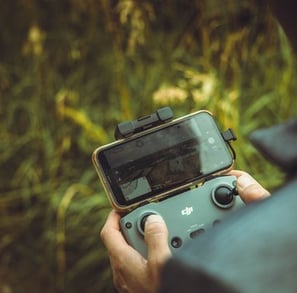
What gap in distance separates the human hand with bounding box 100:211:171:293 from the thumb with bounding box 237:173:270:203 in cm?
11

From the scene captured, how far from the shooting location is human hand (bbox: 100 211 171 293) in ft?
2.78

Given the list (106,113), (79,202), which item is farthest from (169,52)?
(79,202)

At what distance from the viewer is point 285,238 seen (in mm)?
464

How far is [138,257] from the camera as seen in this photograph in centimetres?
92

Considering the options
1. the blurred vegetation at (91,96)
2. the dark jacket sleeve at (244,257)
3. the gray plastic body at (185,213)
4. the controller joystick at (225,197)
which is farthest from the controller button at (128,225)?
the blurred vegetation at (91,96)

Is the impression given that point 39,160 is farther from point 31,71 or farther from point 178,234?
point 178,234

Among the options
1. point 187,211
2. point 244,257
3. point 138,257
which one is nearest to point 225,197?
point 187,211

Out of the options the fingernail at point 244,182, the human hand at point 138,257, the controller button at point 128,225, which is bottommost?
the human hand at point 138,257

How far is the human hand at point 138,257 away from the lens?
847mm

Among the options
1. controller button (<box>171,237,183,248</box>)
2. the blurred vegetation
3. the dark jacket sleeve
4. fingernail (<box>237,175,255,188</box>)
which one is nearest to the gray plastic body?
controller button (<box>171,237,183,248</box>)

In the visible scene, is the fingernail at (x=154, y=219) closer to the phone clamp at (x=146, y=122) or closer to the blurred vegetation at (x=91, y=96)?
the phone clamp at (x=146, y=122)

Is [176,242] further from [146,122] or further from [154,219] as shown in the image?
[146,122]

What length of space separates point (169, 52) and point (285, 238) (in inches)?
69.2

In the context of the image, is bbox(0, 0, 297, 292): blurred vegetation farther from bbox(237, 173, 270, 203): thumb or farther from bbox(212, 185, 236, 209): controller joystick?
bbox(237, 173, 270, 203): thumb
